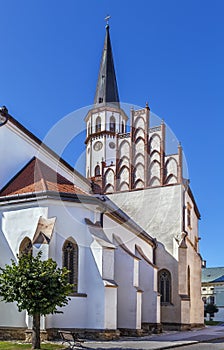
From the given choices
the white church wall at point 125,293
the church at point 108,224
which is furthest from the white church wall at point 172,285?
the white church wall at point 125,293

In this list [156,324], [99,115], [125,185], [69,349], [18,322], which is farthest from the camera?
[99,115]

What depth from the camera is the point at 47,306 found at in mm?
16656

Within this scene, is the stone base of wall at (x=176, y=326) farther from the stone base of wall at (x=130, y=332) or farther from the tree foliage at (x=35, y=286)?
the tree foliage at (x=35, y=286)

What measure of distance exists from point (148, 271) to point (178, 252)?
16.9ft

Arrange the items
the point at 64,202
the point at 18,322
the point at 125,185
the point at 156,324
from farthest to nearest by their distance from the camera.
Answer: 1. the point at 125,185
2. the point at 156,324
3. the point at 64,202
4. the point at 18,322

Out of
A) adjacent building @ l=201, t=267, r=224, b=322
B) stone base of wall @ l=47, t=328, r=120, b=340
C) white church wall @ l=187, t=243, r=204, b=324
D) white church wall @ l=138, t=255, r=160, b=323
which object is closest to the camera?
stone base of wall @ l=47, t=328, r=120, b=340

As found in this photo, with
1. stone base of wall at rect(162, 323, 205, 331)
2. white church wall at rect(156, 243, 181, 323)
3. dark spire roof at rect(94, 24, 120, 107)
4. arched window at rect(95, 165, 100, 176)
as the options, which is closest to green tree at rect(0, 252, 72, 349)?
stone base of wall at rect(162, 323, 205, 331)

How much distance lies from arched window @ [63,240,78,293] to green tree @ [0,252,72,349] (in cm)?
407

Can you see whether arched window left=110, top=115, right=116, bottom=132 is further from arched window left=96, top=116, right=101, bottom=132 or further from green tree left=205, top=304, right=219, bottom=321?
Answer: green tree left=205, top=304, right=219, bottom=321

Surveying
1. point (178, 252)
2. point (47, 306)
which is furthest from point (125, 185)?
point (47, 306)

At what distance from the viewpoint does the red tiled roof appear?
875 inches

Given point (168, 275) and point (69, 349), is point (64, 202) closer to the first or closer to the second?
point (69, 349)

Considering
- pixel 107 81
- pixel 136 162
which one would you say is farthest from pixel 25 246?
pixel 107 81

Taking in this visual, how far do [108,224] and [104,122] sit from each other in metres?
19.4
